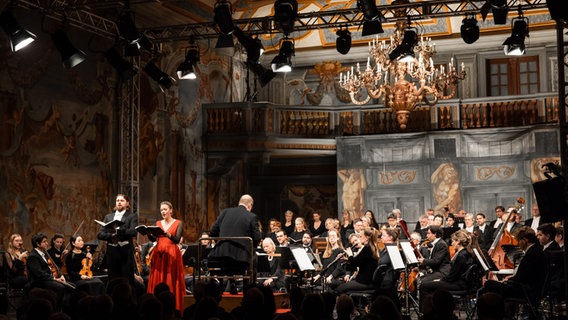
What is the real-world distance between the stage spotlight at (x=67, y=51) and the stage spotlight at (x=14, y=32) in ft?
3.06

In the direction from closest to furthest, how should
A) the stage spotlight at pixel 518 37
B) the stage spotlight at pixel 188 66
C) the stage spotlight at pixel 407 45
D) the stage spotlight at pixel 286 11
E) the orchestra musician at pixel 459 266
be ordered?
the orchestra musician at pixel 459 266, the stage spotlight at pixel 286 11, the stage spotlight at pixel 518 37, the stage spotlight at pixel 407 45, the stage spotlight at pixel 188 66

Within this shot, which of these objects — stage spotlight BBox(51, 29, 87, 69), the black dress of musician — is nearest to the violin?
the black dress of musician

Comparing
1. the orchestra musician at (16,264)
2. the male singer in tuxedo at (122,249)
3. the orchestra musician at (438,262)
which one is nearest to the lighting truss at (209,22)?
the orchestra musician at (16,264)

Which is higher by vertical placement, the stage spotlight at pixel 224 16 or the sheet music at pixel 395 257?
the stage spotlight at pixel 224 16

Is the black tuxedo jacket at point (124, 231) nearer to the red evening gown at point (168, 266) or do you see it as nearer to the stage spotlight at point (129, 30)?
the red evening gown at point (168, 266)

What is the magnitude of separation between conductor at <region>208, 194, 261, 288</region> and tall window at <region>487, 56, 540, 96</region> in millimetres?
13472

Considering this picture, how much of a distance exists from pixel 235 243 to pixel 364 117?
11.2 metres

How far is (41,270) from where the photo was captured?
11781 millimetres

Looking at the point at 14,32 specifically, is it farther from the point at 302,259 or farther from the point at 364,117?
the point at 364,117

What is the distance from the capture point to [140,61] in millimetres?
18719

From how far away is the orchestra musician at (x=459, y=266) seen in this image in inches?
435

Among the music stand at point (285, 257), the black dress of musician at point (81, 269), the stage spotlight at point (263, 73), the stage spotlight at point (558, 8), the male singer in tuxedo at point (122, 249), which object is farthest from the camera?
the stage spotlight at point (263, 73)

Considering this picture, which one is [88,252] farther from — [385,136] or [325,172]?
[325,172]

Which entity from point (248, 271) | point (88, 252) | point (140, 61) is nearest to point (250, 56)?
point (140, 61)
